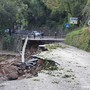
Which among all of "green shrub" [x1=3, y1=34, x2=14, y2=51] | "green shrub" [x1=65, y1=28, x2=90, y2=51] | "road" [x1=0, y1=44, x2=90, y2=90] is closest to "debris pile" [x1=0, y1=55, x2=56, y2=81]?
"road" [x1=0, y1=44, x2=90, y2=90]

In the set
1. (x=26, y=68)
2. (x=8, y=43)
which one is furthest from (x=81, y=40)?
(x=8, y=43)

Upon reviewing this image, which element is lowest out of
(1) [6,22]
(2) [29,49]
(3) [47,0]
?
(2) [29,49]

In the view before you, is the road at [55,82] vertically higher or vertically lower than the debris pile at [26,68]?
higher

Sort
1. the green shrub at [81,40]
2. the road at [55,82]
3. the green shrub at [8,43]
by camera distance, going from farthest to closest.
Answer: the green shrub at [8,43]
the green shrub at [81,40]
the road at [55,82]

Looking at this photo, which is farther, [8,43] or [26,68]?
[8,43]

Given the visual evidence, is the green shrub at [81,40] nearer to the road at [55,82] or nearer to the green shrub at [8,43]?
the green shrub at [8,43]

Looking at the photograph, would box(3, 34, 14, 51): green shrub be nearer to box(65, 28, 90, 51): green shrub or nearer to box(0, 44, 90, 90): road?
box(65, 28, 90, 51): green shrub

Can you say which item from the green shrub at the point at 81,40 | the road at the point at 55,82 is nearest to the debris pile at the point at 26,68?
the road at the point at 55,82

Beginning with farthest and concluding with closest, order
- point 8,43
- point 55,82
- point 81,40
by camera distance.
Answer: point 8,43 < point 81,40 < point 55,82

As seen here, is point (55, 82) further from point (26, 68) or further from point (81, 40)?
point (81, 40)

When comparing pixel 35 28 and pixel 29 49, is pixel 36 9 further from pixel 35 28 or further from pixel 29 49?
pixel 29 49

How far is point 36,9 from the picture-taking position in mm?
74875

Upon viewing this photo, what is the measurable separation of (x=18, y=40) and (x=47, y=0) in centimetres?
1393

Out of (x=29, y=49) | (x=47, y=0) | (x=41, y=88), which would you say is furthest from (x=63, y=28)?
(x=41, y=88)
